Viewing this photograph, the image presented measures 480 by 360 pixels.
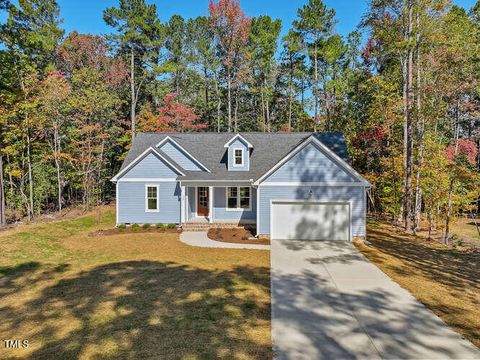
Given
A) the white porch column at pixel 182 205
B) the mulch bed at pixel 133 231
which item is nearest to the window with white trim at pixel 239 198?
the white porch column at pixel 182 205

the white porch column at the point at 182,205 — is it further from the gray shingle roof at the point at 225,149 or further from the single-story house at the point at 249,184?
the gray shingle roof at the point at 225,149

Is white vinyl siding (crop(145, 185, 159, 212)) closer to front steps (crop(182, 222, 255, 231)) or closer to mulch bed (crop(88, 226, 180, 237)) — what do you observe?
mulch bed (crop(88, 226, 180, 237))

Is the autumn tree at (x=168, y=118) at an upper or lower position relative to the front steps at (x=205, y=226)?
upper

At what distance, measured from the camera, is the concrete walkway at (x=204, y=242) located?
1526 centimetres

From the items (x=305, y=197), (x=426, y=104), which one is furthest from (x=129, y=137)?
(x=426, y=104)

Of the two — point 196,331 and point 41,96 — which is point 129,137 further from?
point 196,331

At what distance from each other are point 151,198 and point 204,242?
19.3ft

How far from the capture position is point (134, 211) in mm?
20156

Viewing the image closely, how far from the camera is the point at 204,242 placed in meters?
16.2

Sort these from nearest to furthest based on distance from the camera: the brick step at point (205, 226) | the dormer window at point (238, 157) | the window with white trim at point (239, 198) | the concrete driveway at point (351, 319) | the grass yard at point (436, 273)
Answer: the concrete driveway at point (351, 319), the grass yard at point (436, 273), the brick step at point (205, 226), the window with white trim at point (239, 198), the dormer window at point (238, 157)

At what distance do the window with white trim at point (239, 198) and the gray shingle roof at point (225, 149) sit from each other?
35.6 inches

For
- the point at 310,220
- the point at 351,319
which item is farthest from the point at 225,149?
the point at 351,319

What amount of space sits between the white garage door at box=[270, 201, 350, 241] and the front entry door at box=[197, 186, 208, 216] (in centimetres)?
627

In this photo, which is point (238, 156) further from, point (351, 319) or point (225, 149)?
point (351, 319)
